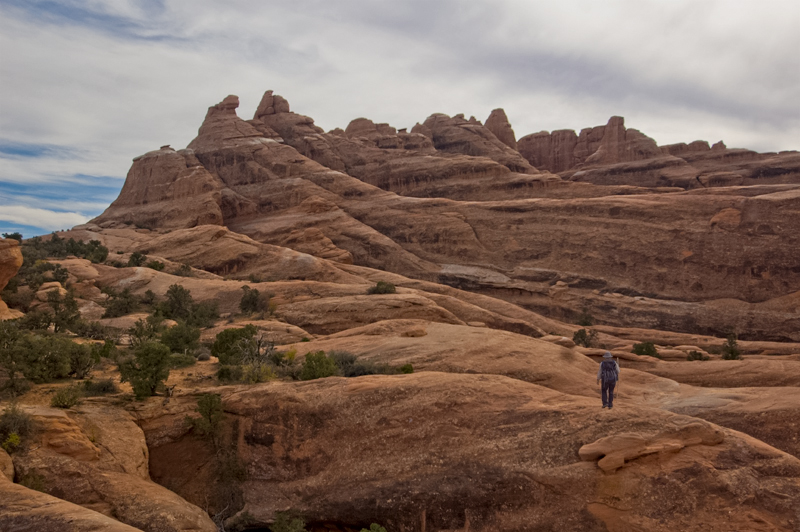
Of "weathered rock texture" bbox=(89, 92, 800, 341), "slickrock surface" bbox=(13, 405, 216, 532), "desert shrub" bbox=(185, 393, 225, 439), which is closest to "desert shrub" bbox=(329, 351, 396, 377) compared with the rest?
"desert shrub" bbox=(185, 393, 225, 439)

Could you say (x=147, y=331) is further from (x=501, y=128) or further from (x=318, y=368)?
(x=501, y=128)

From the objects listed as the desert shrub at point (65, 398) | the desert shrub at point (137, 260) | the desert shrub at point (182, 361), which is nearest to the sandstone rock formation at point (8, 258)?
the desert shrub at point (182, 361)

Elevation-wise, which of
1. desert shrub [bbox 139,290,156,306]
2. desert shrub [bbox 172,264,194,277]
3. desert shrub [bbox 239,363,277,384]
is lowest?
desert shrub [bbox 239,363,277,384]

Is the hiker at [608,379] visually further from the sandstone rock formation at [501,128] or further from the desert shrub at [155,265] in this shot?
the sandstone rock formation at [501,128]

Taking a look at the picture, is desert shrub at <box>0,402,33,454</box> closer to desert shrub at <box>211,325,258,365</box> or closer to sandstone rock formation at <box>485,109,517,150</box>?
desert shrub at <box>211,325,258,365</box>

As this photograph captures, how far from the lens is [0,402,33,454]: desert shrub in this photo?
40.4 feet

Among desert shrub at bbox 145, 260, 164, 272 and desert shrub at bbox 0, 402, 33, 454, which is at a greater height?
desert shrub at bbox 145, 260, 164, 272

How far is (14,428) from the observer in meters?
12.5

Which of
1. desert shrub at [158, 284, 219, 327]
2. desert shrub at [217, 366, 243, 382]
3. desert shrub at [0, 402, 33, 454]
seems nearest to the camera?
desert shrub at [0, 402, 33, 454]

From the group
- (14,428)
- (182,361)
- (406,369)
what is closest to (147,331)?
(182,361)

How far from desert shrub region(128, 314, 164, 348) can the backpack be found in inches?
603

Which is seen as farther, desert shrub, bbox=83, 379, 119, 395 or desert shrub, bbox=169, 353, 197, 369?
desert shrub, bbox=169, 353, 197, 369

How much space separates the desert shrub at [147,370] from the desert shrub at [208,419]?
1.55 metres

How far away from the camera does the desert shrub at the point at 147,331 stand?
21.0 meters
